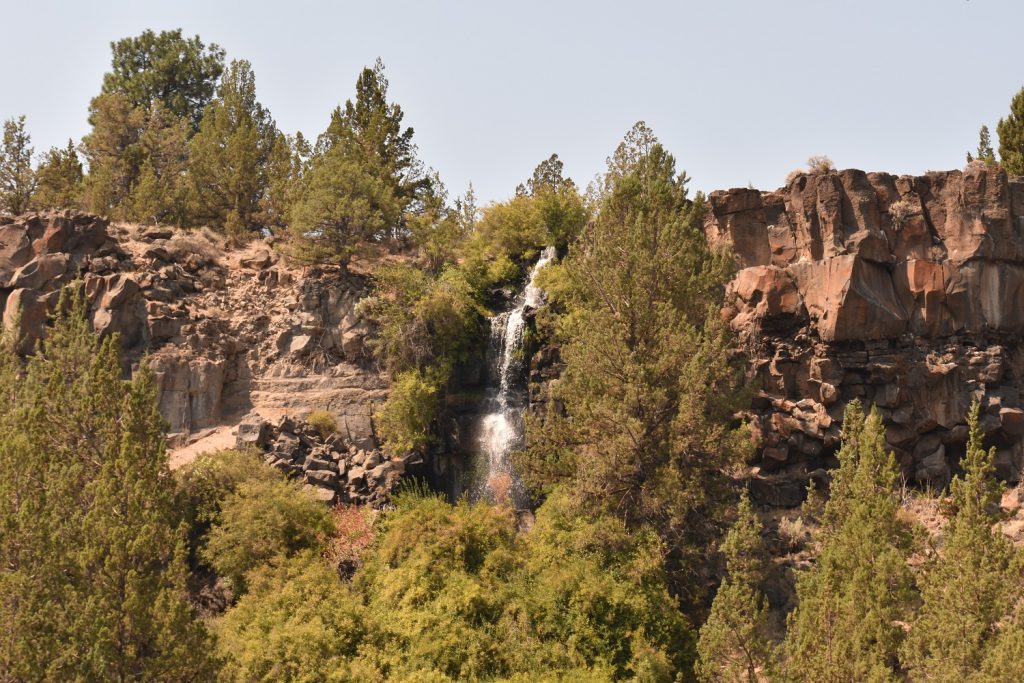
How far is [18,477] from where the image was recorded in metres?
24.0

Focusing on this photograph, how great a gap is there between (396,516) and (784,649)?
11.7m

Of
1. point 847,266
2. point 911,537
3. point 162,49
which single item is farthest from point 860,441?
point 162,49

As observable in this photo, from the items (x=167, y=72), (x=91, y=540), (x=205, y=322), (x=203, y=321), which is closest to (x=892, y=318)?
(x=205, y=322)

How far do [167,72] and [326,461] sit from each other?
38.4 m

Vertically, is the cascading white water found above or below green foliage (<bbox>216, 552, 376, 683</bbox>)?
above

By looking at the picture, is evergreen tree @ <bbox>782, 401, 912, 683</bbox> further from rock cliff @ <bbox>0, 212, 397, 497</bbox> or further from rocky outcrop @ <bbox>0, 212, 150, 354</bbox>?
rocky outcrop @ <bbox>0, 212, 150, 354</bbox>

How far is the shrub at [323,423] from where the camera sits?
3612 cm

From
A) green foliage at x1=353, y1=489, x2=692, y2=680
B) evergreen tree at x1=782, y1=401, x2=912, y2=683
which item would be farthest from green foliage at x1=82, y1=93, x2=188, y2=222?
evergreen tree at x1=782, y1=401, x2=912, y2=683

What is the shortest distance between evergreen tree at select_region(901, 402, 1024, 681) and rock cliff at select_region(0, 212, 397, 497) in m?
19.6

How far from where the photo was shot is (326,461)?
34.5 meters

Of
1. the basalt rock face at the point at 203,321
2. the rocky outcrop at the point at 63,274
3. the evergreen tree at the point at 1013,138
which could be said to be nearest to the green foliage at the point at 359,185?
the basalt rock face at the point at 203,321

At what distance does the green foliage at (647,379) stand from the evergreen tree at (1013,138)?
1817 centimetres

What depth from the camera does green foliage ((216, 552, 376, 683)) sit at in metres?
25.3

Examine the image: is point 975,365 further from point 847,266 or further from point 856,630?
point 856,630
